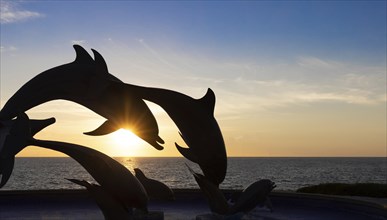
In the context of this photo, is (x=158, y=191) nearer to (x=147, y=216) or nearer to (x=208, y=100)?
(x=208, y=100)

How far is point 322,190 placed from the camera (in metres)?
32.7

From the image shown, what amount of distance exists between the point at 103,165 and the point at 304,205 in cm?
1286

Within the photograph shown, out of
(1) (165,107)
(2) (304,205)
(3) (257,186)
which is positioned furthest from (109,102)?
(2) (304,205)

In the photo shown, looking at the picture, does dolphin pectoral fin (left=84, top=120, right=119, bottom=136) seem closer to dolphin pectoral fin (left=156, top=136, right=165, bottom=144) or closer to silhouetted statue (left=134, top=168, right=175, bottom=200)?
dolphin pectoral fin (left=156, top=136, right=165, bottom=144)

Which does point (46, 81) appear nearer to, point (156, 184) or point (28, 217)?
point (156, 184)

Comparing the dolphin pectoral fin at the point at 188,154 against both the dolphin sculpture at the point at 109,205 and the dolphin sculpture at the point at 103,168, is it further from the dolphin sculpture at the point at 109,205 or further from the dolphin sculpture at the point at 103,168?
the dolphin sculpture at the point at 109,205

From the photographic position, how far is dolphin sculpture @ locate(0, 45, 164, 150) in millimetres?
9984

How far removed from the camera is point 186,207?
1916 centimetres

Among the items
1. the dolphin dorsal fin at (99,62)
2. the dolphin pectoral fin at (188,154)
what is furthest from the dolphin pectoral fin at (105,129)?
the dolphin pectoral fin at (188,154)

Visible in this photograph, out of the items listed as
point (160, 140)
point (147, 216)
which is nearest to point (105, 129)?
point (160, 140)

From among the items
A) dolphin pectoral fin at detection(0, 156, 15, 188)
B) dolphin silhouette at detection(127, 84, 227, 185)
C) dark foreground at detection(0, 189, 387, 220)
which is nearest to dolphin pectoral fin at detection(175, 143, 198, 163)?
dolphin silhouette at detection(127, 84, 227, 185)

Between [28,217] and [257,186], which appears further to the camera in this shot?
[28,217]

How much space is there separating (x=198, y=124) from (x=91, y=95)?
2535mm

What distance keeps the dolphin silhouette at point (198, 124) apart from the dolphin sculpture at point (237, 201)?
7.22ft
